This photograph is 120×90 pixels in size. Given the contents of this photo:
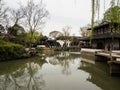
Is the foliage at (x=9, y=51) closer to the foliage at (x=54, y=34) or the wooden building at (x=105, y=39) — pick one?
the wooden building at (x=105, y=39)

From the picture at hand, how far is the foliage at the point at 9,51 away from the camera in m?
19.4

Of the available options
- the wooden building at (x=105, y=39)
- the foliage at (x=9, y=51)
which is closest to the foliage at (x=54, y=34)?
the wooden building at (x=105, y=39)

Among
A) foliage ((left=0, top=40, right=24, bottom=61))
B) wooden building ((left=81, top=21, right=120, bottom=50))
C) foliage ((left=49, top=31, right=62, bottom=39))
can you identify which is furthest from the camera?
foliage ((left=49, top=31, right=62, bottom=39))

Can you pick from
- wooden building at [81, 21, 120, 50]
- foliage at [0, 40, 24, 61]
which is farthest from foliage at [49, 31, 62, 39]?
foliage at [0, 40, 24, 61]

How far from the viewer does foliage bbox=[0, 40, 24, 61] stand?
63.7 feet

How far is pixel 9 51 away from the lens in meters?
20.6

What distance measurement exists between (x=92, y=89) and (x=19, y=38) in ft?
101

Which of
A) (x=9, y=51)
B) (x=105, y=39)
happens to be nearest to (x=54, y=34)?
(x=105, y=39)

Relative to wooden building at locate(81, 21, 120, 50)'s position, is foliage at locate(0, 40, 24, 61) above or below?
below

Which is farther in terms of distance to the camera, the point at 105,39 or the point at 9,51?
the point at 105,39

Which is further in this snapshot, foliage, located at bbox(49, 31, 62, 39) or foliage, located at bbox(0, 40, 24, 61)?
foliage, located at bbox(49, 31, 62, 39)

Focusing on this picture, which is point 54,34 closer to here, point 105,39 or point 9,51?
point 105,39

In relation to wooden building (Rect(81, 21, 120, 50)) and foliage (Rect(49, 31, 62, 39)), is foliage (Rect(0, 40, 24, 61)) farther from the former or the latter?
foliage (Rect(49, 31, 62, 39))

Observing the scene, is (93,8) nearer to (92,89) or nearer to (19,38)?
(92,89)
